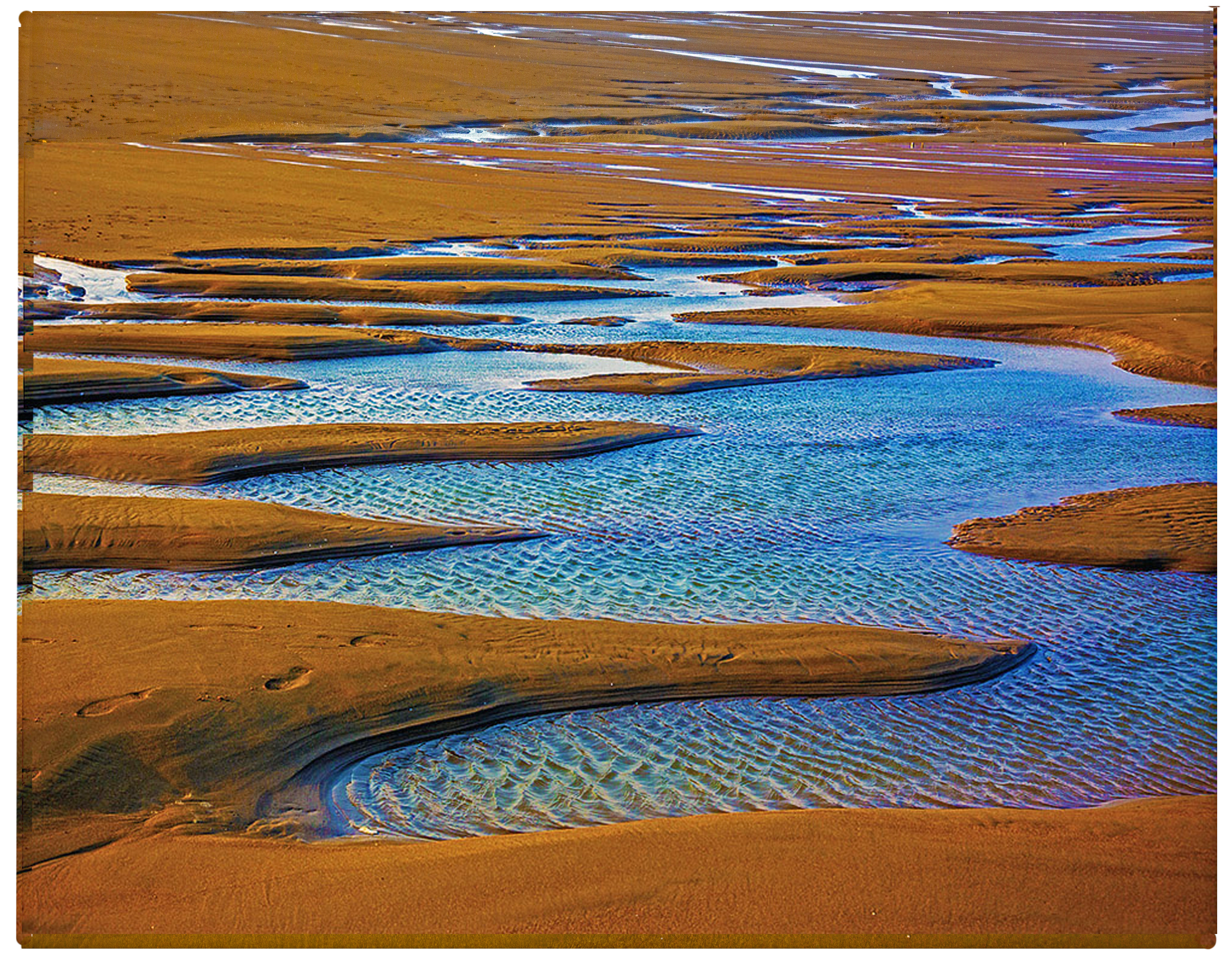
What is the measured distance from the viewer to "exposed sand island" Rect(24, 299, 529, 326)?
13.4 metres

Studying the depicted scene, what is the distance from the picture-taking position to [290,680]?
17.5 ft

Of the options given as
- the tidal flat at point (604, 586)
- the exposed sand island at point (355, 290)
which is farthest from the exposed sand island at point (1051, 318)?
the exposed sand island at point (355, 290)

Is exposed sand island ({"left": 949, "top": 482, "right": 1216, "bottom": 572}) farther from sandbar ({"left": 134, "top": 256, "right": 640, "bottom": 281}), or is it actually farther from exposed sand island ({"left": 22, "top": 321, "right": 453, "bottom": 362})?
sandbar ({"left": 134, "top": 256, "right": 640, "bottom": 281})

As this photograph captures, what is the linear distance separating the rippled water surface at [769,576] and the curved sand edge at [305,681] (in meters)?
0.15

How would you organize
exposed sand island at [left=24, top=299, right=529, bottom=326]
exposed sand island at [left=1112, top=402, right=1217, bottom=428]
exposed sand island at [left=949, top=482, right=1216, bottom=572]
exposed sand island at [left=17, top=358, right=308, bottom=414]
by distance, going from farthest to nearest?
exposed sand island at [left=24, top=299, right=529, bottom=326]
exposed sand island at [left=1112, top=402, right=1217, bottom=428]
exposed sand island at [left=17, top=358, right=308, bottom=414]
exposed sand island at [left=949, top=482, right=1216, bottom=572]

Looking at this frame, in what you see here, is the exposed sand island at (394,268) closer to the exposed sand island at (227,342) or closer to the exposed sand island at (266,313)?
the exposed sand island at (266,313)

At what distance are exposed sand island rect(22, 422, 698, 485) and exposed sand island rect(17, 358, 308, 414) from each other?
1.07 m

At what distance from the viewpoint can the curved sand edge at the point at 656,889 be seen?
12.8 ft

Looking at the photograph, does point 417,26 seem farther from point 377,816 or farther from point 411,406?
point 377,816

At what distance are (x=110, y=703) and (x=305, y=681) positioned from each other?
0.76 meters

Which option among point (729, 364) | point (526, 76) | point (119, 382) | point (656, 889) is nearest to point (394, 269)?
point (729, 364)

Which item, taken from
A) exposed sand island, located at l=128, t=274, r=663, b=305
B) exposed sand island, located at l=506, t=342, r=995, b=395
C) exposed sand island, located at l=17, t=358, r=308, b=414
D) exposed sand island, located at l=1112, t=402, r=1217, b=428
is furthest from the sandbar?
exposed sand island, located at l=1112, t=402, r=1217, b=428

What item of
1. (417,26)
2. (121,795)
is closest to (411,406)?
(121,795)

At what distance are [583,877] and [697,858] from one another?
40 centimetres
